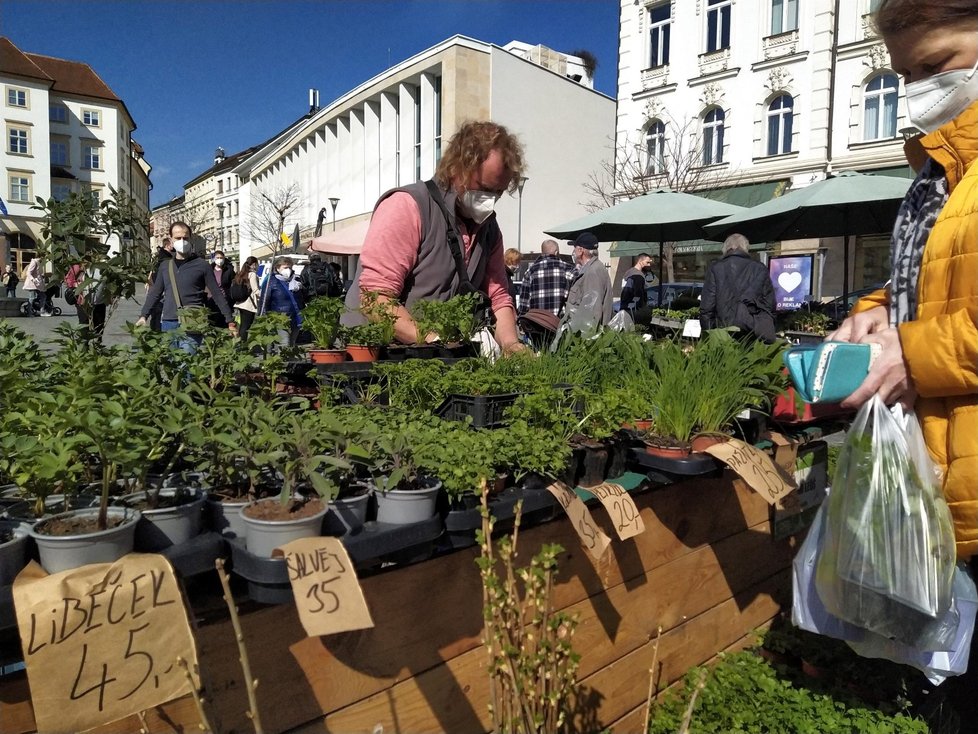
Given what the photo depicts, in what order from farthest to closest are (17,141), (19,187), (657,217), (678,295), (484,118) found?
(19,187) → (17,141) → (484,118) → (678,295) → (657,217)

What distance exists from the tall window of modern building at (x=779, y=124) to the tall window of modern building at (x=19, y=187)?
46.3 m

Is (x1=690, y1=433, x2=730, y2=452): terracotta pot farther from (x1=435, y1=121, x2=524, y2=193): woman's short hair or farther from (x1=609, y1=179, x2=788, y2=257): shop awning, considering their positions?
(x1=609, y1=179, x2=788, y2=257): shop awning

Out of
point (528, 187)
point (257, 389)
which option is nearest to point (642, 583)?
point (257, 389)

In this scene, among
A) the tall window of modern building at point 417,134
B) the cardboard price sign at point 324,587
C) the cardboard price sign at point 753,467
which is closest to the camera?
the cardboard price sign at point 324,587

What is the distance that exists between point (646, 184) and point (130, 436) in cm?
1972

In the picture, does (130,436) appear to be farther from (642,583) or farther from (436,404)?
(642,583)

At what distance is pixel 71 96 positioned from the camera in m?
51.2

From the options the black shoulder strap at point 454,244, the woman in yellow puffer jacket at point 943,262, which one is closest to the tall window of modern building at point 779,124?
the black shoulder strap at point 454,244

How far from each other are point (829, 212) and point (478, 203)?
7.53 metres

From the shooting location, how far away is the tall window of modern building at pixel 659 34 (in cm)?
1925

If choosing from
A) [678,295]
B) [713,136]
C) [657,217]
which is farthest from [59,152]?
[657,217]

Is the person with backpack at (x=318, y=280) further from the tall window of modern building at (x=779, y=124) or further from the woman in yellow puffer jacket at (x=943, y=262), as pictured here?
the tall window of modern building at (x=779, y=124)

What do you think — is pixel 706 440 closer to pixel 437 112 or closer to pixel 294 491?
pixel 294 491

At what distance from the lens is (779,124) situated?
17219 mm
